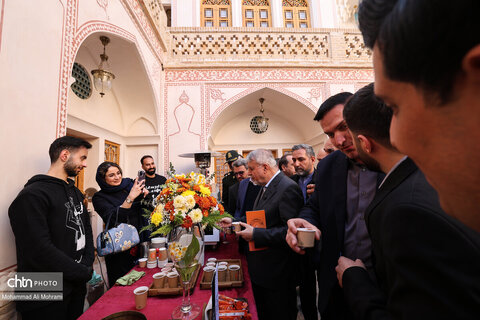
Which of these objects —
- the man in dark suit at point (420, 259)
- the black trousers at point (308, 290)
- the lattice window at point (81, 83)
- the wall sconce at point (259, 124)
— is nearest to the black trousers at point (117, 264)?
the black trousers at point (308, 290)

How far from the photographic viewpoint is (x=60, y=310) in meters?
1.62

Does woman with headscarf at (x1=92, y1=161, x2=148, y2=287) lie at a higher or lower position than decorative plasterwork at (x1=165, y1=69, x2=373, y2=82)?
lower

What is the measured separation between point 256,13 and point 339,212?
9.20m

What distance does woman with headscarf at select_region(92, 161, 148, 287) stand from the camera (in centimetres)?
239

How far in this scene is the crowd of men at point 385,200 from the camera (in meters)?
0.28

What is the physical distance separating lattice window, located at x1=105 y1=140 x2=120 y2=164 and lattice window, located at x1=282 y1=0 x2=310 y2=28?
298 inches

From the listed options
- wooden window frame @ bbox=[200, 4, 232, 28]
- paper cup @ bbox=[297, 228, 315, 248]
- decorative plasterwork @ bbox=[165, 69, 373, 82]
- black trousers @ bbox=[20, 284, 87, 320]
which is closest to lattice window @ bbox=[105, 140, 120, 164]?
decorative plasterwork @ bbox=[165, 69, 373, 82]

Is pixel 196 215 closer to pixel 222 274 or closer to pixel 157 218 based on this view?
pixel 157 218

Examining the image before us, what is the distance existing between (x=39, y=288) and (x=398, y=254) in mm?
2255

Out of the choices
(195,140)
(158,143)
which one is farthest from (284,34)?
(158,143)

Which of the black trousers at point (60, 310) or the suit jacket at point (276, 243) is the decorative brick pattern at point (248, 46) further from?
the black trousers at point (60, 310)

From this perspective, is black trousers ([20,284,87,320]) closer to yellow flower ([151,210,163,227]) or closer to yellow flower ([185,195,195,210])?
yellow flower ([151,210,163,227])

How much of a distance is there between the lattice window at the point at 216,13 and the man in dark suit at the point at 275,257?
820 cm

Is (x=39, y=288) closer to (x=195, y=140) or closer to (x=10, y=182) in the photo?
(x=10, y=182)
